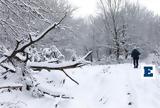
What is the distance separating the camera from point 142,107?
28.3ft

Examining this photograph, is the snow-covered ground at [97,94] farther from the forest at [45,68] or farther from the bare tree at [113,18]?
the bare tree at [113,18]

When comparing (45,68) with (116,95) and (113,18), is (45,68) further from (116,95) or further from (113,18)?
(113,18)

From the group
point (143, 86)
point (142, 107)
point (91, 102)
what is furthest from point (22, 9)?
point (143, 86)

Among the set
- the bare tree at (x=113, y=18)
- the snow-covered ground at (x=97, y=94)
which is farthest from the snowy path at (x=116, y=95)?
the bare tree at (x=113, y=18)

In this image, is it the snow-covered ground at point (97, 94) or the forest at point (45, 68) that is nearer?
the forest at point (45, 68)

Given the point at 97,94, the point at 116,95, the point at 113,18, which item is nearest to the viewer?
the point at 97,94

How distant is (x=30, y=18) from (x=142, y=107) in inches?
193

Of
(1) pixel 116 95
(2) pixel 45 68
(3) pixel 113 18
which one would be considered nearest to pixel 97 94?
(1) pixel 116 95

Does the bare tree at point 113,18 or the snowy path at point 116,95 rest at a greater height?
the bare tree at point 113,18

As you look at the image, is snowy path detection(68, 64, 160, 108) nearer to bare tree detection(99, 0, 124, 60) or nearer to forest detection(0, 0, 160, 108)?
forest detection(0, 0, 160, 108)

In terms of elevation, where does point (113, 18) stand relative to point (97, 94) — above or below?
above

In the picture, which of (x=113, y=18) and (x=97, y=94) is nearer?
(x=97, y=94)

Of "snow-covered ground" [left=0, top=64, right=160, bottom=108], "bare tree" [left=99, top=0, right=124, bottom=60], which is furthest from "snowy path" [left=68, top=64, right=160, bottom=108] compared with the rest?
"bare tree" [left=99, top=0, right=124, bottom=60]

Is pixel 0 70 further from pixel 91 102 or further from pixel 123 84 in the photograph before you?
pixel 123 84
